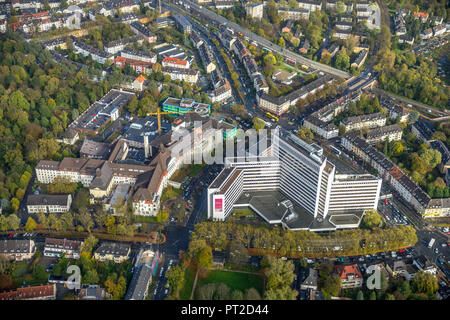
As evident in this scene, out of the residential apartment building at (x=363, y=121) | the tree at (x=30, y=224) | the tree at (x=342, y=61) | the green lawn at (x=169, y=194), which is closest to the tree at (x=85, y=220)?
the tree at (x=30, y=224)

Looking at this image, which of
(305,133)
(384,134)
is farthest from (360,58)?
(305,133)

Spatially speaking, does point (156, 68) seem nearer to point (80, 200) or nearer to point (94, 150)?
point (94, 150)

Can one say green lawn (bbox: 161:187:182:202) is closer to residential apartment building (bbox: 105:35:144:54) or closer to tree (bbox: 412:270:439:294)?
tree (bbox: 412:270:439:294)

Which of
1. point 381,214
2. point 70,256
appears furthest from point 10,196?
point 381,214

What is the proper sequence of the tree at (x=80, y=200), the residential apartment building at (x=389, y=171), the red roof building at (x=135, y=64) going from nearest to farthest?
1. the tree at (x=80, y=200)
2. the residential apartment building at (x=389, y=171)
3. the red roof building at (x=135, y=64)

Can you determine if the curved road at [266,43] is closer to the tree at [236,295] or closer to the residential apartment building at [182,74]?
the residential apartment building at [182,74]
